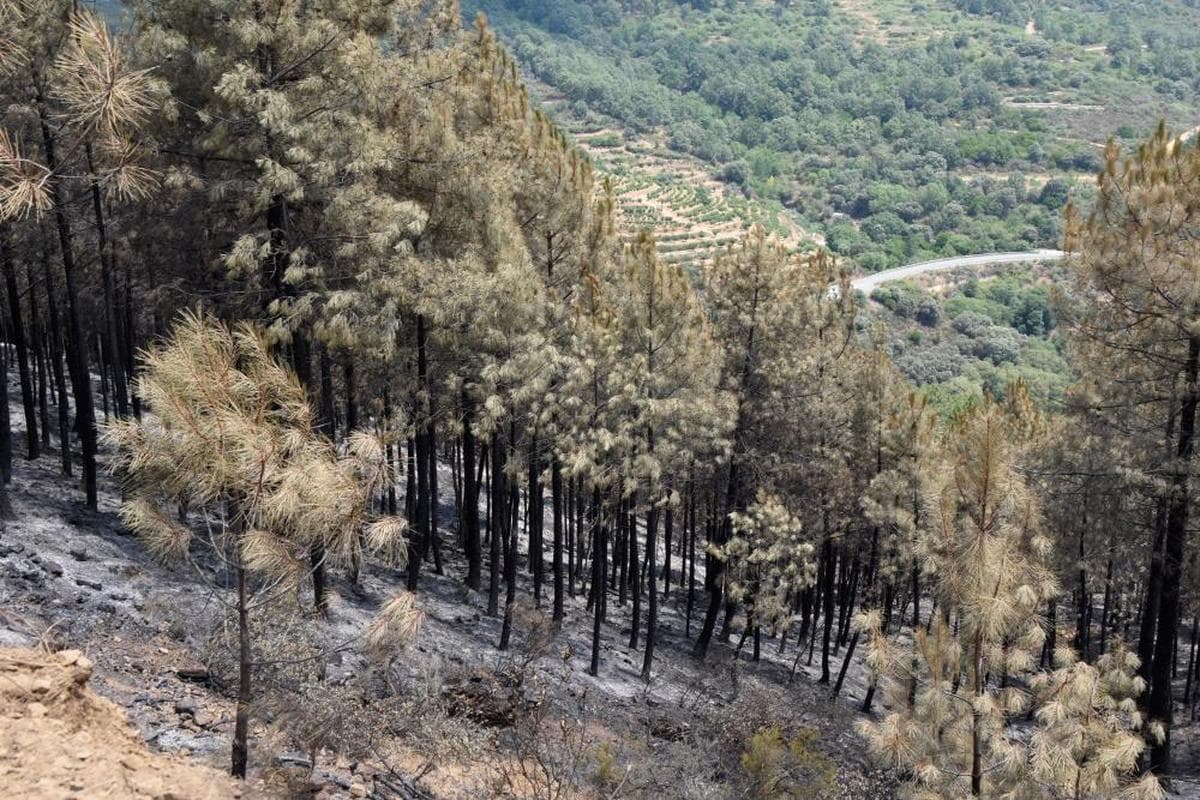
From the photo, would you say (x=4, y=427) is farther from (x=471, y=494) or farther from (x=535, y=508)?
(x=535, y=508)

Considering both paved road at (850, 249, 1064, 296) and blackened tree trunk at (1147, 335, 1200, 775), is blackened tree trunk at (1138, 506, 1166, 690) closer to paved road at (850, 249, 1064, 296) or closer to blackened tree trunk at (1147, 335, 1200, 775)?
blackened tree trunk at (1147, 335, 1200, 775)

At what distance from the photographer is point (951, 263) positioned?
116 m

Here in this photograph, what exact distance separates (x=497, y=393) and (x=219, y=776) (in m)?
A: 10.3

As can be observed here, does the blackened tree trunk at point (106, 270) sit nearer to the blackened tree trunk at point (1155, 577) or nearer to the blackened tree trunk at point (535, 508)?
the blackened tree trunk at point (535, 508)

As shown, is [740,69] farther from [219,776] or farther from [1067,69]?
[219,776]

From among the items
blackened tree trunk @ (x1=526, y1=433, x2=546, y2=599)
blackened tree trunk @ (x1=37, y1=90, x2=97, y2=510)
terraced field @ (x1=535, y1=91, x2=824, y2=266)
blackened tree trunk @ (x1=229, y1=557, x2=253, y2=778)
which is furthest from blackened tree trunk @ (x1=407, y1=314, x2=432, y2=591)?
terraced field @ (x1=535, y1=91, x2=824, y2=266)

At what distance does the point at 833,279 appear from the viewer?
24984 mm

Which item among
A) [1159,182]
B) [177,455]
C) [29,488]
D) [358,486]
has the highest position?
[1159,182]

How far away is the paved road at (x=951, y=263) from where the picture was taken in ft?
358

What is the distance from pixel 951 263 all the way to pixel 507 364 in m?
110

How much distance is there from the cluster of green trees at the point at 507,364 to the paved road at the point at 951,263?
87.6m

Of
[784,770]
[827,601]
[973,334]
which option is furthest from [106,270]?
[973,334]

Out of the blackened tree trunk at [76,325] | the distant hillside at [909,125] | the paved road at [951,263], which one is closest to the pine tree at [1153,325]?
the blackened tree trunk at [76,325]

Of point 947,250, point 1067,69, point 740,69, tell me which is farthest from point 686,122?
point 1067,69
